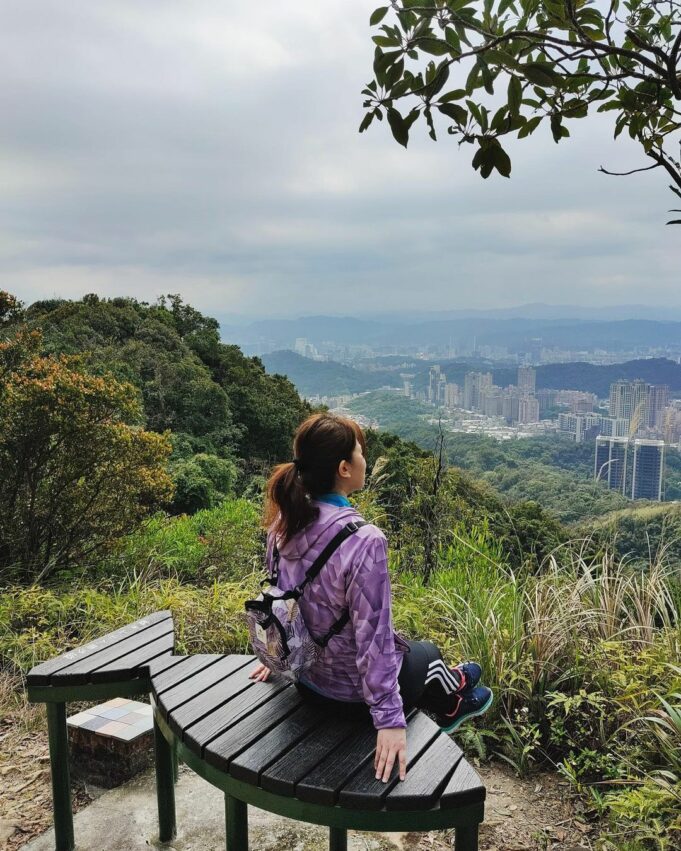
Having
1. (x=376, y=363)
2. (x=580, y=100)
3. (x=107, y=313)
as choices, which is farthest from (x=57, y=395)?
(x=376, y=363)

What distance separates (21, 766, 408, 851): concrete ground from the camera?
87.4 inches

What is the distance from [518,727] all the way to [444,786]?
1366 mm

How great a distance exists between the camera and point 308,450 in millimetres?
1791

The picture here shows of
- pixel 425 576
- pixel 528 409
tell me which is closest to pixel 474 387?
pixel 528 409

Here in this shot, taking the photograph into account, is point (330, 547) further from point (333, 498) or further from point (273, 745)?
point (273, 745)

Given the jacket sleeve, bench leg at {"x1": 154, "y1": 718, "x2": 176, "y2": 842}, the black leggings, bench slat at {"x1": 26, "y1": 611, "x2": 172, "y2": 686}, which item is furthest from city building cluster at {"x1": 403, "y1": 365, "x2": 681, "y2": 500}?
the jacket sleeve

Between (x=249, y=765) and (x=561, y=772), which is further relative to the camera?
(x=561, y=772)

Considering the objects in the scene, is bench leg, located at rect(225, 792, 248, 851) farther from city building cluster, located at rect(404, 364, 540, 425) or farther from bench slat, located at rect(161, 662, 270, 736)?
city building cluster, located at rect(404, 364, 540, 425)

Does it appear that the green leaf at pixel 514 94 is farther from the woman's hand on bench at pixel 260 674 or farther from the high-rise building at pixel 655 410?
the high-rise building at pixel 655 410

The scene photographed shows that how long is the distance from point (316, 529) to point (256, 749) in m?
0.53

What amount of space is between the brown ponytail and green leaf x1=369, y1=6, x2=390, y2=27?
35.2 inches

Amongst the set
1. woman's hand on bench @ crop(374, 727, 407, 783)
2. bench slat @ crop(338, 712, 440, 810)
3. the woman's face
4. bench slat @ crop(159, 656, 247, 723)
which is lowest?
bench slat @ crop(159, 656, 247, 723)

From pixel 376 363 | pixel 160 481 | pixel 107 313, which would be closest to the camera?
pixel 160 481

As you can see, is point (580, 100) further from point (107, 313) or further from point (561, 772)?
point (107, 313)
